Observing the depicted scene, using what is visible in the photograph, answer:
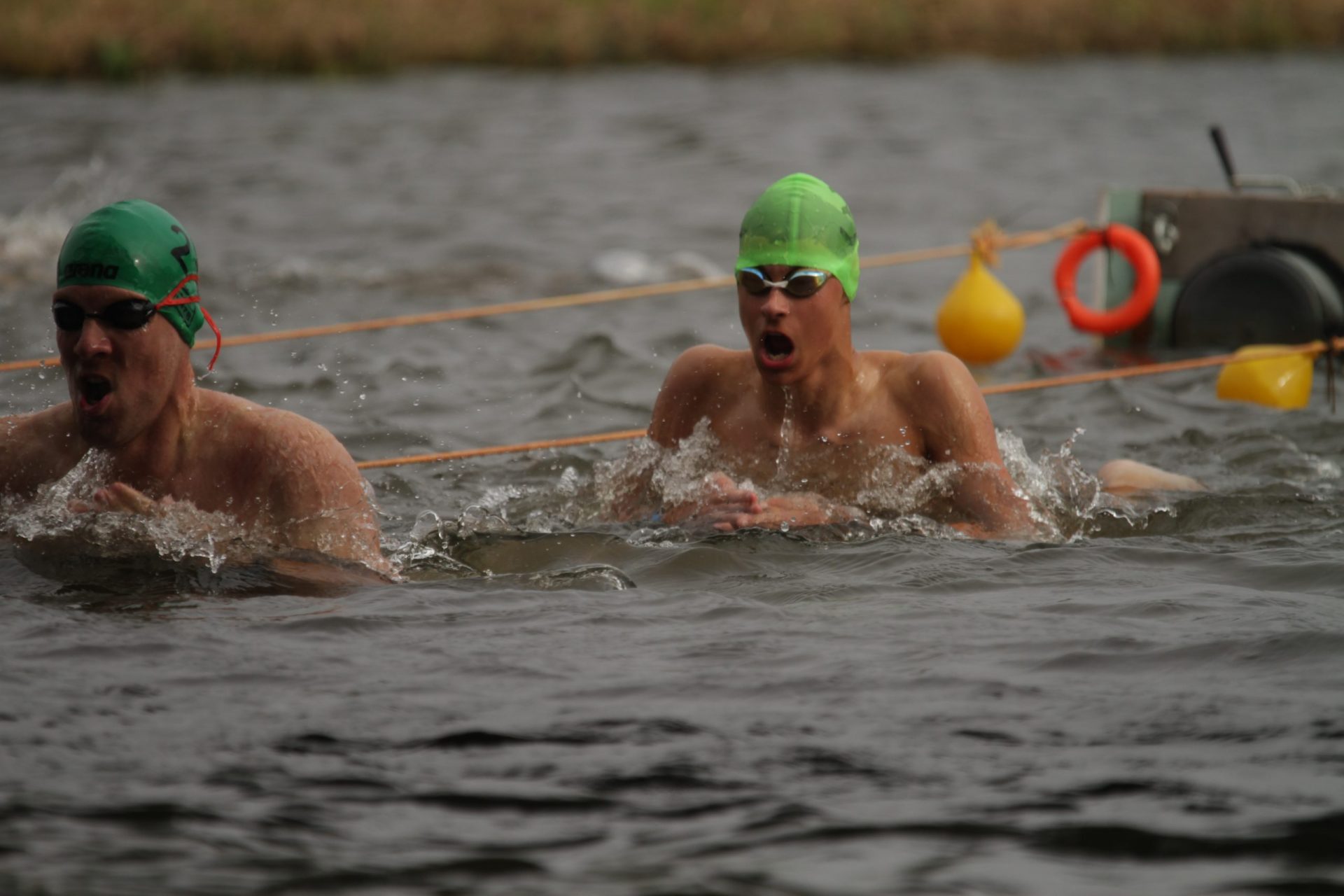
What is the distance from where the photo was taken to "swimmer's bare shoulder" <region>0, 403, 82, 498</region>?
5.68m

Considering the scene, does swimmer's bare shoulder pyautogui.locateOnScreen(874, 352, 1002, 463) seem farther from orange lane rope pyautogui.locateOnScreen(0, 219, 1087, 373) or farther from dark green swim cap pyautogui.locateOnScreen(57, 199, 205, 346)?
orange lane rope pyautogui.locateOnScreen(0, 219, 1087, 373)

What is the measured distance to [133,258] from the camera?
5215 millimetres

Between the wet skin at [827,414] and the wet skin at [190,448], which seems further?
the wet skin at [827,414]

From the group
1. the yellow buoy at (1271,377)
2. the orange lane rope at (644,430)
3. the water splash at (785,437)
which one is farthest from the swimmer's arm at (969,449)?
the yellow buoy at (1271,377)

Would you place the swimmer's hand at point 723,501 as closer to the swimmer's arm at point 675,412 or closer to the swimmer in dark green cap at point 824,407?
the swimmer in dark green cap at point 824,407

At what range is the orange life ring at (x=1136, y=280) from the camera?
11281mm

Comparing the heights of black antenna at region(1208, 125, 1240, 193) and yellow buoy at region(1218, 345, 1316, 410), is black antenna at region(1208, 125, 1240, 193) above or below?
above

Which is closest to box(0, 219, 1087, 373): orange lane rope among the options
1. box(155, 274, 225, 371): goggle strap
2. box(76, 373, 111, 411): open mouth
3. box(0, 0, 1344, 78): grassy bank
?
box(155, 274, 225, 371): goggle strap

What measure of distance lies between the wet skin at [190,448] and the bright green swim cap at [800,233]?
67.1 inches

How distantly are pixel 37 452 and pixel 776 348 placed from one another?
98.9 inches

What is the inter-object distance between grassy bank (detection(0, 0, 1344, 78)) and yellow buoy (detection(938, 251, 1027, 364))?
1871 cm

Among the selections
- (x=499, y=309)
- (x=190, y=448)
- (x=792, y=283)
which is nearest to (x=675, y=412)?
(x=792, y=283)

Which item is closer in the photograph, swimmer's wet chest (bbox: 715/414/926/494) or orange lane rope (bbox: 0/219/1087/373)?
swimmer's wet chest (bbox: 715/414/926/494)

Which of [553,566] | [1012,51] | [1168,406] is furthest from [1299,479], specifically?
[1012,51]
